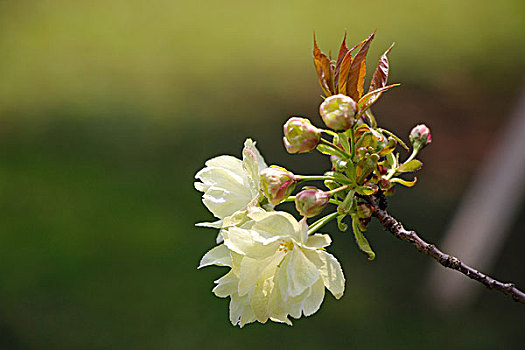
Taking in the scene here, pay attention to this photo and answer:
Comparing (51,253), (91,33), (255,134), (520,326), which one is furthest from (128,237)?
(91,33)

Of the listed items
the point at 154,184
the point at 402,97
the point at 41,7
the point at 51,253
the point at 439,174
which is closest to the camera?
the point at 51,253

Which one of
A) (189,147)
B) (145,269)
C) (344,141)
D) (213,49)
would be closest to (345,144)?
(344,141)

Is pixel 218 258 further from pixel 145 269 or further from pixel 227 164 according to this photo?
pixel 145 269

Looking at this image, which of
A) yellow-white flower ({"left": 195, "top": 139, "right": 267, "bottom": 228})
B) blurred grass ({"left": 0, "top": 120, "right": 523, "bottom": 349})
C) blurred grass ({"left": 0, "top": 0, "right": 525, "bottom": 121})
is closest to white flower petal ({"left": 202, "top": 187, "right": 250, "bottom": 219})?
yellow-white flower ({"left": 195, "top": 139, "right": 267, "bottom": 228})

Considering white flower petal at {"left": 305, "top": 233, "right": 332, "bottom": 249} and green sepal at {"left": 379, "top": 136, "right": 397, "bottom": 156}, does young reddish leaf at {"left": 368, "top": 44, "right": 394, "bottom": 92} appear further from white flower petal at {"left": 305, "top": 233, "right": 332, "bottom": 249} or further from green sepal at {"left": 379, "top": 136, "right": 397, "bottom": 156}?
white flower petal at {"left": 305, "top": 233, "right": 332, "bottom": 249}

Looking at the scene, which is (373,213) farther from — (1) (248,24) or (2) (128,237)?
(1) (248,24)

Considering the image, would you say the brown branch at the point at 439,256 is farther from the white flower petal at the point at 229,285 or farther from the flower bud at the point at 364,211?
the white flower petal at the point at 229,285
